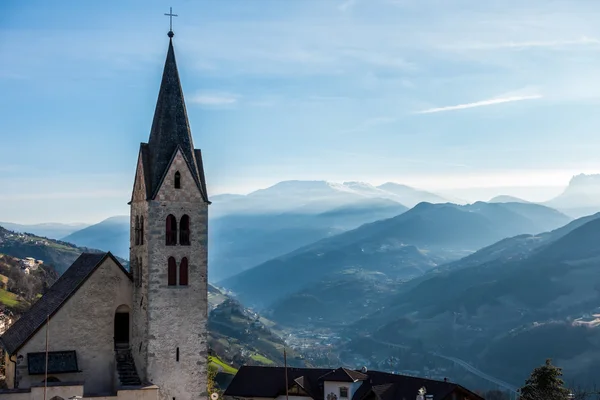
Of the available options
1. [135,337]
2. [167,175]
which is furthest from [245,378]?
[167,175]

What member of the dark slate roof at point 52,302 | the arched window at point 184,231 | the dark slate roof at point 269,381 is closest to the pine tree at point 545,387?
the dark slate roof at point 269,381

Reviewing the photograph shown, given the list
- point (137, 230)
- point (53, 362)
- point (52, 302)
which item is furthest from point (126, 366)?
point (137, 230)

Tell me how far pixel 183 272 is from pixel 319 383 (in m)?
26.8

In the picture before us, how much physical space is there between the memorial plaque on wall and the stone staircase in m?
2.73

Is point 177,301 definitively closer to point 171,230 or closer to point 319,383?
point 171,230

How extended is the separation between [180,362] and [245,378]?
1020 inches

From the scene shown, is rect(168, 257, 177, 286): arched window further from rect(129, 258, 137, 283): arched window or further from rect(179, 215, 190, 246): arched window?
rect(129, 258, 137, 283): arched window

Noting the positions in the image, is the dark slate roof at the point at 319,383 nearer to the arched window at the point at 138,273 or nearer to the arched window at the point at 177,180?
the arched window at the point at 138,273

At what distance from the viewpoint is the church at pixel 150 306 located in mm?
48250

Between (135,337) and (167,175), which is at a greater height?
(167,175)

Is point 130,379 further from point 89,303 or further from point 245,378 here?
point 245,378

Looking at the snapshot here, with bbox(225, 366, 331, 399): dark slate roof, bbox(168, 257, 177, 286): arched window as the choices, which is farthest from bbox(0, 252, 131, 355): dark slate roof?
bbox(225, 366, 331, 399): dark slate roof

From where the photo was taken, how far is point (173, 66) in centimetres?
5197

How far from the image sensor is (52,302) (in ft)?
173
